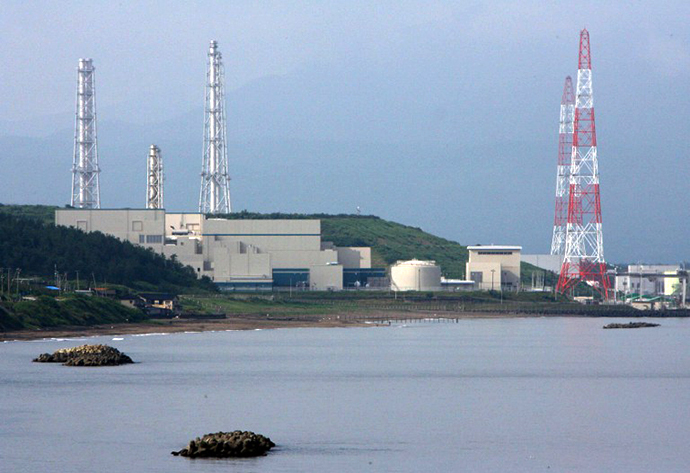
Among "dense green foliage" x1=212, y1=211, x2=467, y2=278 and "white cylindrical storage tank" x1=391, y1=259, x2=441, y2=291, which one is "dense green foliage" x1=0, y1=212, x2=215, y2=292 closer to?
"white cylindrical storage tank" x1=391, y1=259, x2=441, y2=291

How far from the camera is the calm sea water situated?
32219mm

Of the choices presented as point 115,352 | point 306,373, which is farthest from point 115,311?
point 306,373

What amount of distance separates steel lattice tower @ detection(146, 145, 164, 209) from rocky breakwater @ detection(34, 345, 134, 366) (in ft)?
275

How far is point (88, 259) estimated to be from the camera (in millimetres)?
118062

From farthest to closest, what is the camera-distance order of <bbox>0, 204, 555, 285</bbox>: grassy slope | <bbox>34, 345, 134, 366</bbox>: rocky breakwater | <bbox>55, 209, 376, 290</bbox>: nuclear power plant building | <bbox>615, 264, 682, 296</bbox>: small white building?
<bbox>615, 264, 682, 296</bbox>: small white building
<bbox>0, 204, 555, 285</bbox>: grassy slope
<bbox>55, 209, 376, 290</bbox>: nuclear power plant building
<bbox>34, 345, 134, 366</bbox>: rocky breakwater

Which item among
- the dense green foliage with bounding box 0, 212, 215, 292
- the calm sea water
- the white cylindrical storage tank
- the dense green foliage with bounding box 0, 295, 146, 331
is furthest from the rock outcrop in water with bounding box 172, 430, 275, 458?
the white cylindrical storage tank

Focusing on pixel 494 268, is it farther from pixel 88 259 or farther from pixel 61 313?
pixel 61 313

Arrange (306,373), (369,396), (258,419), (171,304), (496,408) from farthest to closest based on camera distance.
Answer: (171,304) → (306,373) → (369,396) → (496,408) → (258,419)

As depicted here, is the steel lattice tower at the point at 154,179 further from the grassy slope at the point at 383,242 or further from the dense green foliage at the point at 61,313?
the dense green foliage at the point at 61,313

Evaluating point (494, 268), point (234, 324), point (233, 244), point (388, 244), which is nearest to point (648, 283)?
point (388, 244)

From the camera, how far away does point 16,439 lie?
3475cm

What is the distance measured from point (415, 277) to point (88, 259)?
133 feet

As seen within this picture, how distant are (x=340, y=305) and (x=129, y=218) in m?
26.6

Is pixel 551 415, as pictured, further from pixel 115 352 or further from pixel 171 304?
pixel 171 304
